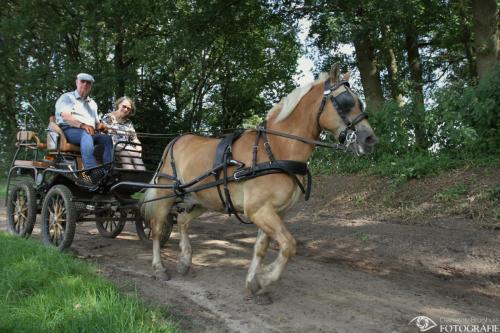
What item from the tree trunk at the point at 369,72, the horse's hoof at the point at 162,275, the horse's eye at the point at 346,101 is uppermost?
the tree trunk at the point at 369,72

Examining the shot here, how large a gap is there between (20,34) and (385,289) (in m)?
19.8

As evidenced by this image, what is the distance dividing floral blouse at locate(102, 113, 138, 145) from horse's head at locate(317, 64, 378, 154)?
3.48m

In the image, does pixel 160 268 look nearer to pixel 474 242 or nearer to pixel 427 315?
pixel 427 315

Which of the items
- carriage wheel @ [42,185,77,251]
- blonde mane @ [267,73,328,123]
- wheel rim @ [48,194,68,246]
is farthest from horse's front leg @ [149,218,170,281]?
blonde mane @ [267,73,328,123]

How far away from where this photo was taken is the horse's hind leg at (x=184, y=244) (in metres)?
5.35

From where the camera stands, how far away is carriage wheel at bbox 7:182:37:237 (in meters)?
6.59

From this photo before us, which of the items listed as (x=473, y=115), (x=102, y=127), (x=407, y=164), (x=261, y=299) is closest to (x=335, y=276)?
(x=261, y=299)

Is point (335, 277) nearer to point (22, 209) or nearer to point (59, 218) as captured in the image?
point (59, 218)

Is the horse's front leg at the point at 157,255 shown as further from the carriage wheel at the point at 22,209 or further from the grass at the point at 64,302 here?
the carriage wheel at the point at 22,209

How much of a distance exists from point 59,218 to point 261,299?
336 cm

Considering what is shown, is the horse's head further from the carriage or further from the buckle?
the carriage

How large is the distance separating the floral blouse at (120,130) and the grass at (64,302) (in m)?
2.43

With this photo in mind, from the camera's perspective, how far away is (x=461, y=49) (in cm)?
1862

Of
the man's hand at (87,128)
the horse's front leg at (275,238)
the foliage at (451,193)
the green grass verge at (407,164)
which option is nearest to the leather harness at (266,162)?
the horse's front leg at (275,238)
